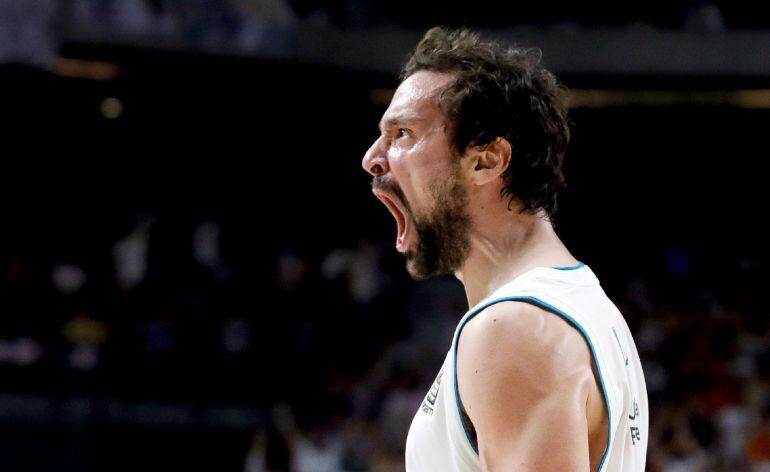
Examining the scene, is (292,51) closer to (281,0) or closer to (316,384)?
(281,0)

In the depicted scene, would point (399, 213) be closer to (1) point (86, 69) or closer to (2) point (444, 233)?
(2) point (444, 233)

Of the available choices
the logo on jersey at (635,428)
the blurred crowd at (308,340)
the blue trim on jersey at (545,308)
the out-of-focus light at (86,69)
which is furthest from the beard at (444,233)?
the out-of-focus light at (86,69)

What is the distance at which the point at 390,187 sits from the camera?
1876mm

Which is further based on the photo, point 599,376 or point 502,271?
point 502,271

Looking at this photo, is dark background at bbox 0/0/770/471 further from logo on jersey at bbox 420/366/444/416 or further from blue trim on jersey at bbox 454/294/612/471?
blue trim on jersey at bbox 454/294/612/471

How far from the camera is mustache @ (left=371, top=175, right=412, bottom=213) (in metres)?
1.86

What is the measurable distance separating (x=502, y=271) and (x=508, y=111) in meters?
0.28

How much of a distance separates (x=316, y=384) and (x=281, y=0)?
3787 mm

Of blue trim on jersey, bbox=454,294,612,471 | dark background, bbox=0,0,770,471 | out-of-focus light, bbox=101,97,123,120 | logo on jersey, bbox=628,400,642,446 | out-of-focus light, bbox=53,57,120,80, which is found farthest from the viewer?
out-of-focus light, bbox=101,97,123,120

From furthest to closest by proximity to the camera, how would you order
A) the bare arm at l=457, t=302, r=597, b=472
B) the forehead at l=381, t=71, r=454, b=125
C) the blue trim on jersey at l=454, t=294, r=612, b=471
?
the forehead at l=381, t=71, r=454, b=125, the blue trim on jersey at l=454, t=294, r=612, b=471, the bare arm at l=457, t=302, r=597, b=472

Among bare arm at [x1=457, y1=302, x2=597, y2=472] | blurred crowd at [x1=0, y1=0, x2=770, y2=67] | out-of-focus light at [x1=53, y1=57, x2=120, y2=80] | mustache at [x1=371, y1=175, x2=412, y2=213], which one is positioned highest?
mustache at [x1=371, y1=175, x2=412, y2=213]

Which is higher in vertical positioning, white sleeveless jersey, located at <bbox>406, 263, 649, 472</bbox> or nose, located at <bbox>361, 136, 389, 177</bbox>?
nose, located at <bbox>361, 136, 389, 177</bbox>

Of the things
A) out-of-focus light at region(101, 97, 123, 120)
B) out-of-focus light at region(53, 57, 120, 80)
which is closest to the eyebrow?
out-of-focus light at region(53, 57, 120, 80)

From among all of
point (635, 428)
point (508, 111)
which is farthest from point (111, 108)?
point (635, 428)
